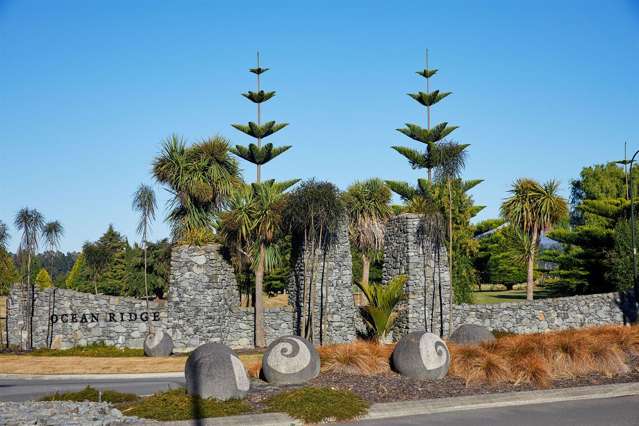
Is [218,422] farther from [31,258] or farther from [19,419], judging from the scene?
[31,258]

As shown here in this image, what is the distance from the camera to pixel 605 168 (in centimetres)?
6194

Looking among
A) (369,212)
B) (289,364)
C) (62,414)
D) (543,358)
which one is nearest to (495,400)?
(543,358)

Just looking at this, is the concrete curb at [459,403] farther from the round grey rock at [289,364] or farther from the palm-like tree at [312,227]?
the palm-like tree at [312,227]

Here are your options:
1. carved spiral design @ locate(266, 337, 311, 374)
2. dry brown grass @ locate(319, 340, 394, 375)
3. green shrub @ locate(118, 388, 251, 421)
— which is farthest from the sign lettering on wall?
green shrub @ locate(118, 388, 251, 421)

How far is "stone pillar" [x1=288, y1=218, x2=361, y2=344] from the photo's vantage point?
2416 centimetres

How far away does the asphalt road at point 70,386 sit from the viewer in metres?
14.5

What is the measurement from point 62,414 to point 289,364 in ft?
13.9

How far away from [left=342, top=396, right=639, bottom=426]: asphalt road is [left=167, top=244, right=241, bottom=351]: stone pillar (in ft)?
47.5

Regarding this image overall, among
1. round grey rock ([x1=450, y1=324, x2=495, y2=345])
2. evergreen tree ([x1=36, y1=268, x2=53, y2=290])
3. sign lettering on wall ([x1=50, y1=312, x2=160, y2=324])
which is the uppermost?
evergreen tree ([x1=36, y1=268, x2=53, y2=290])

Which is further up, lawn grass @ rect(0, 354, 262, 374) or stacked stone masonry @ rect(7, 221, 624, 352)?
stacked stone masonry @ rect(7, 221, 624, 352)

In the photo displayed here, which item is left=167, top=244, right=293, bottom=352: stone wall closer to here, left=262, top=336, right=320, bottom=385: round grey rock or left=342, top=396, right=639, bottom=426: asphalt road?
left=262, top=336, right=320, bottom=385: round grey rock

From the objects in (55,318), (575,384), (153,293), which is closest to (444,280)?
(575,384)

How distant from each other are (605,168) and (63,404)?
58486 mm

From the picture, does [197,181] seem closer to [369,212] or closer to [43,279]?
[369,212]
